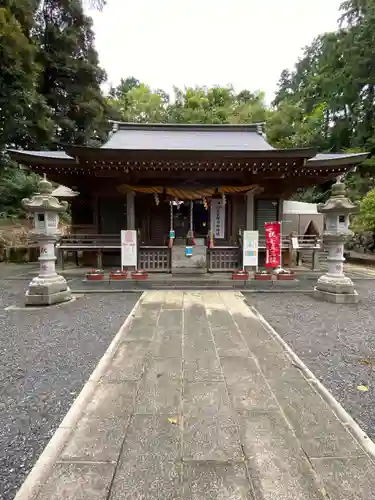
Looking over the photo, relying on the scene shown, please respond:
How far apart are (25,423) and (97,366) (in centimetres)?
77

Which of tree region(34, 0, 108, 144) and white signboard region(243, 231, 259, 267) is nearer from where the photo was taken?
white signboard region(243, 231, 259, 267)

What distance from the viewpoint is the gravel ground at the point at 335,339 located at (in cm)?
219

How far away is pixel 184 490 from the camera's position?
4.33ft

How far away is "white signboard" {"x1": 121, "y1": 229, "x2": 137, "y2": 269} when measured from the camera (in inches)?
256

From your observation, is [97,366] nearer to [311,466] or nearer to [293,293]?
[311,466]

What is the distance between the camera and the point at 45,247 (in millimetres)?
4906

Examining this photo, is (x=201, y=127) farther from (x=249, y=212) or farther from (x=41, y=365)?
(x=41, y=365)

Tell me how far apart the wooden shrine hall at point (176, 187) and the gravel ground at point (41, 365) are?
2.88 metres

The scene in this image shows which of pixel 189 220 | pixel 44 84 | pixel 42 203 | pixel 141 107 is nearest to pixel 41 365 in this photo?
pixel 42 203

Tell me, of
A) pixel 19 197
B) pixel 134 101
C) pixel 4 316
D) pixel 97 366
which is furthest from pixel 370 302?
pixel 134 101

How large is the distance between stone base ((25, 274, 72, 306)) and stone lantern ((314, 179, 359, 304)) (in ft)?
16.2

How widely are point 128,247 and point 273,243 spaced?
3493 millimetres

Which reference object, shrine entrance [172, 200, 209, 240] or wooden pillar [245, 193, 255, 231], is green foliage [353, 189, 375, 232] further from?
shrine entrance [172, 200, 209, 240]

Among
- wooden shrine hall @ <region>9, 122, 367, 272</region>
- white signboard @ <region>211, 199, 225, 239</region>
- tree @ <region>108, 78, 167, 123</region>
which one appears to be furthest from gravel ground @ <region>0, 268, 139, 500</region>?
tree @ <region>108, 78, 167, 123</region>
